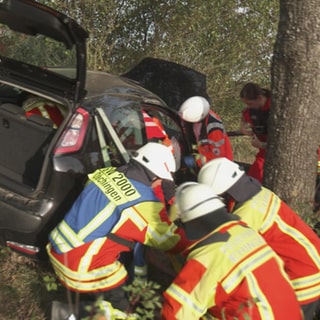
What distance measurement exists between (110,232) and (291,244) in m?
1.12

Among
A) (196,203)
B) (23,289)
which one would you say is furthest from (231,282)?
(23,289)

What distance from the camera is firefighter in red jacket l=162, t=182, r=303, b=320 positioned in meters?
2.58

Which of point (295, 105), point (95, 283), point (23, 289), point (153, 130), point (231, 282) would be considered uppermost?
point (295, 105)

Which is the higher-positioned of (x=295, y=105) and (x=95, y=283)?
(x=295, y=105)

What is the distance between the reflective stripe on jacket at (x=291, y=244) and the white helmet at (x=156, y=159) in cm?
58

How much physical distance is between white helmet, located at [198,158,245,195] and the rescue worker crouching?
38 cm

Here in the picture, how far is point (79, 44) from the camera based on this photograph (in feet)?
12.3

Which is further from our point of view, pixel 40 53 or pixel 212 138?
pixel 40 53

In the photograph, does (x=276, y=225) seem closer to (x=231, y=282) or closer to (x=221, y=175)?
(x=221, y=175)

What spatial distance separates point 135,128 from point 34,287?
4.84 ft

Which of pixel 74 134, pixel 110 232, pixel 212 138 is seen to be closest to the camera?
pixel 110 232

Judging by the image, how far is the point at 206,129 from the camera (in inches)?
213

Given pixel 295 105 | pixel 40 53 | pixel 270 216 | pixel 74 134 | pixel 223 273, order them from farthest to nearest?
1. pixel 40 53
2. pixel 295 105
3. pixel 74 134
4. pixel 270 216
5. pixel 223 273

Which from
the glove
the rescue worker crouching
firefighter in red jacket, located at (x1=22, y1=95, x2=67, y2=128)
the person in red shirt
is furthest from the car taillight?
the person in red shirt
